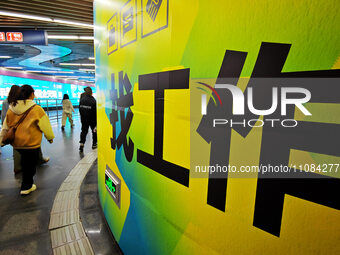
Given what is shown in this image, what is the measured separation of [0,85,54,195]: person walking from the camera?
2.45m

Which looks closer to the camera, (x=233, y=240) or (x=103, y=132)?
(x=233, y=240)

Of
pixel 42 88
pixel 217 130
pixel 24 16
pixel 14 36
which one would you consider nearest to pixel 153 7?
pixel 217 130

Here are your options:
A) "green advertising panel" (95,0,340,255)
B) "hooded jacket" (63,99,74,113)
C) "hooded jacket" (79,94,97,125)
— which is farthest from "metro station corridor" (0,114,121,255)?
"hooded jacket" (63,99,74,113)

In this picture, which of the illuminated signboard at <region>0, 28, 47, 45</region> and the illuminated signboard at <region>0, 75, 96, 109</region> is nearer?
the illuminated signboard at <region>0, 28, 47, 45</region>

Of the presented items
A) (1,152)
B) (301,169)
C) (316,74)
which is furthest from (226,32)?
(1,152)

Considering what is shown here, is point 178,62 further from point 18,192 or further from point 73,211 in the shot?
point 18,192

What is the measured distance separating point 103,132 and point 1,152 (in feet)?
12.8

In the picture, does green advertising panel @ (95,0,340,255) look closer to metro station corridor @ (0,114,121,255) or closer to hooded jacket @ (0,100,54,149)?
metro station corridor @ (0,114,121,255)

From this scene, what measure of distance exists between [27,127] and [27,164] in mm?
496

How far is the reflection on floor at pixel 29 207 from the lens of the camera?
1783mm

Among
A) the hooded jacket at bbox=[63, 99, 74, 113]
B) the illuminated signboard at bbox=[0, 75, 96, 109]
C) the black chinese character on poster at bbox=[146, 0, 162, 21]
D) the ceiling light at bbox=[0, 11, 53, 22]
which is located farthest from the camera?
the illuminated signboard at bbox=[0, 75, 96, 109]

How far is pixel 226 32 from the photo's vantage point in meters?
0.78

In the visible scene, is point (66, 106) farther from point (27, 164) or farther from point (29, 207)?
point (29, 207)

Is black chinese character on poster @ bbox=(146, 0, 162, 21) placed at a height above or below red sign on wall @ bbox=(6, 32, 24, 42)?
below
